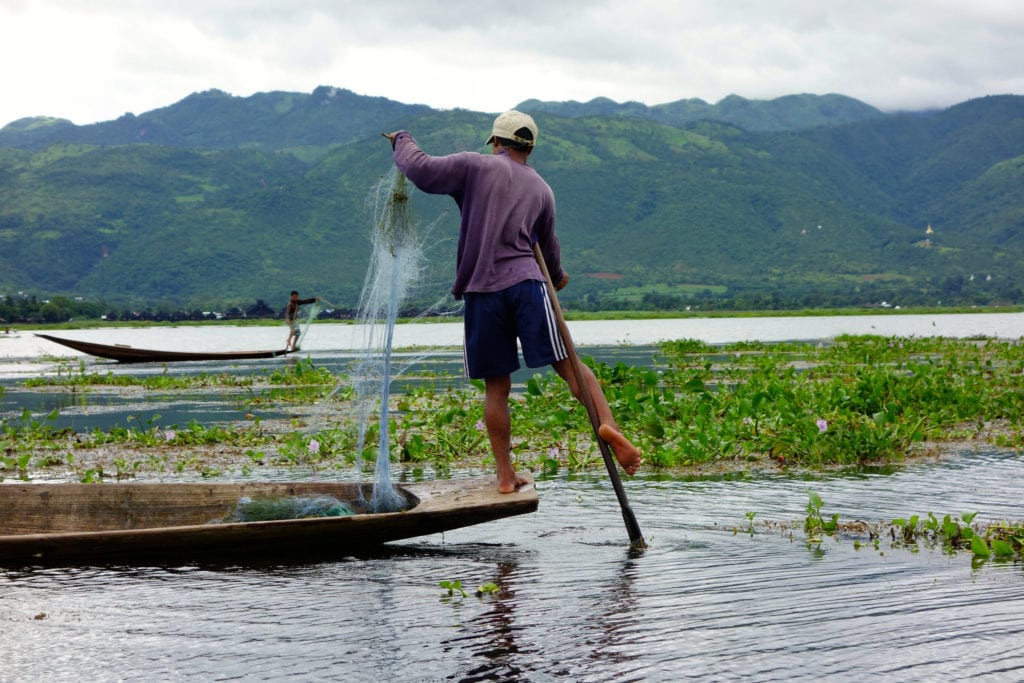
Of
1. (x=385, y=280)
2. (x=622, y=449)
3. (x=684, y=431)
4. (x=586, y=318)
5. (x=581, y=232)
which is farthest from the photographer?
(x=581, y=232)

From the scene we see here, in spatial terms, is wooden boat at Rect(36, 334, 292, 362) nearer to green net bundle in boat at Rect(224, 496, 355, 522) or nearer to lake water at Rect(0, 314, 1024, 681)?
green net bundle in boat at Rect(224, 496, 355, 522)

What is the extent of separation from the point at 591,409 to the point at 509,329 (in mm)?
679

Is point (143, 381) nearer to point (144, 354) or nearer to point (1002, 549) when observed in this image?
point (144, 354)

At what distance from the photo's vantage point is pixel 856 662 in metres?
4.04

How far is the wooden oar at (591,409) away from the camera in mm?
6219

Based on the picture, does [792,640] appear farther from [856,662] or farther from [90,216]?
[90,216]

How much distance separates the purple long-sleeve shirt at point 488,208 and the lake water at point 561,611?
5.31 ft

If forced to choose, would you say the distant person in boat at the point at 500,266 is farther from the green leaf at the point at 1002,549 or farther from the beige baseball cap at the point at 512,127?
the green leaf at the point at 1002,549

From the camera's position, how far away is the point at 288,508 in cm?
659

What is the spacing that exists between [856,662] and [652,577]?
1.52 meters

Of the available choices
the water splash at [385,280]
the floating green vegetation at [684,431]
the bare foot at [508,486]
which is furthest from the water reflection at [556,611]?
the floating green vegetation at [684,431]

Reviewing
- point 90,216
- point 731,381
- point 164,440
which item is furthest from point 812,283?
point 164,440

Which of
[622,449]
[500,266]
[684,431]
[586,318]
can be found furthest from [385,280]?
[586,318]

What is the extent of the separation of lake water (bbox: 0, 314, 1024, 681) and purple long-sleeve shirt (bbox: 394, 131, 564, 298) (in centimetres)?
162
